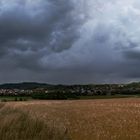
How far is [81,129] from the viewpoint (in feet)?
60.4

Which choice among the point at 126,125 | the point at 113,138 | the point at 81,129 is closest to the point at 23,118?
the point at 81,129

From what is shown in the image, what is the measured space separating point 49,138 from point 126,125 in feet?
15.7

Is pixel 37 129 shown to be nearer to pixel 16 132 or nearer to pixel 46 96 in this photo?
pixel 16 132

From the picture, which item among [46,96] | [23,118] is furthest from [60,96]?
[23,118]

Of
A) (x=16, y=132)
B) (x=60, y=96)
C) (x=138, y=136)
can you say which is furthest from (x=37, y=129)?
(x=60, y=96)

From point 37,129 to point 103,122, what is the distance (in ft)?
14.2

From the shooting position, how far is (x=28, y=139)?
15312mm

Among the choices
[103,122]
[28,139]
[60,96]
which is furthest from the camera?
[60,96]

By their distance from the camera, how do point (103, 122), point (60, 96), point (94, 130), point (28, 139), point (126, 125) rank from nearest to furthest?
point (28, 139) → point (94, 130) → point (126, 125) → point (103, 122) → point (60, 96)

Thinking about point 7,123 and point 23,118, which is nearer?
point 7,123

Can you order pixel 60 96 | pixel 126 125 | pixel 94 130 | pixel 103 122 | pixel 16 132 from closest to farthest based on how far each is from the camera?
1. pixel 16 132
2. pixel 94 130
3. pixel 126 125
4. pixel 103 122
5. pixel 60 96

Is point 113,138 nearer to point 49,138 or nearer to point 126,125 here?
point 49,138

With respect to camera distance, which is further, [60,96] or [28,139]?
[60,96]

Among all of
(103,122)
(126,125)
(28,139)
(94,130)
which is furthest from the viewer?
(103,122)
